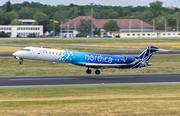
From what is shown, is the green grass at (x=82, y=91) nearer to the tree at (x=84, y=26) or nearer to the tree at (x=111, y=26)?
the tree at (x=111, y=26)

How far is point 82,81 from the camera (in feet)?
109

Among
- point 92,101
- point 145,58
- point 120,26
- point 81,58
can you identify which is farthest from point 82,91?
point 120,26

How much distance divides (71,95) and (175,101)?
8985 mm

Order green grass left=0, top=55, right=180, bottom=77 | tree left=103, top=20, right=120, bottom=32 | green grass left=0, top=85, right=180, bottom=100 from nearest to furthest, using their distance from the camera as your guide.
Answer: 1. green grass left=0, top=85, right=180, bottom=100
2. green grass left=0, top=55, right=180, bottom=77
3. tree left=103, top=20, right=120, bottom=32

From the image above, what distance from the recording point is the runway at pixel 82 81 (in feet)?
101

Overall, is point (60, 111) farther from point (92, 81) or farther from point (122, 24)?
point (122, 24)

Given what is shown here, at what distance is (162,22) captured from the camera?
190125mm

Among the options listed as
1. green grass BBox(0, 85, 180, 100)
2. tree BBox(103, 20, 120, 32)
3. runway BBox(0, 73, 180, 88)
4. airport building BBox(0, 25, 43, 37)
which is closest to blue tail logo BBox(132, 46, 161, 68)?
runway BBox(0, 73, 180, 88)

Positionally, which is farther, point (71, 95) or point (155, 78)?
point (155, 78)

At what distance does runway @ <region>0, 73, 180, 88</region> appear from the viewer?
30797 mm

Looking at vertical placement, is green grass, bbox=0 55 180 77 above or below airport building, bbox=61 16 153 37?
below

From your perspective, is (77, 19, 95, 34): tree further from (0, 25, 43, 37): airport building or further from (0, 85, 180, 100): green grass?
(0, 85, 180, 100): green grass

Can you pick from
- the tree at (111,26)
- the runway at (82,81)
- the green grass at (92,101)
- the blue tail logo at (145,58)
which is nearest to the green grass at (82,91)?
the green grass at (92,101)

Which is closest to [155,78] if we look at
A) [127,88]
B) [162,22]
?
[127,88]
